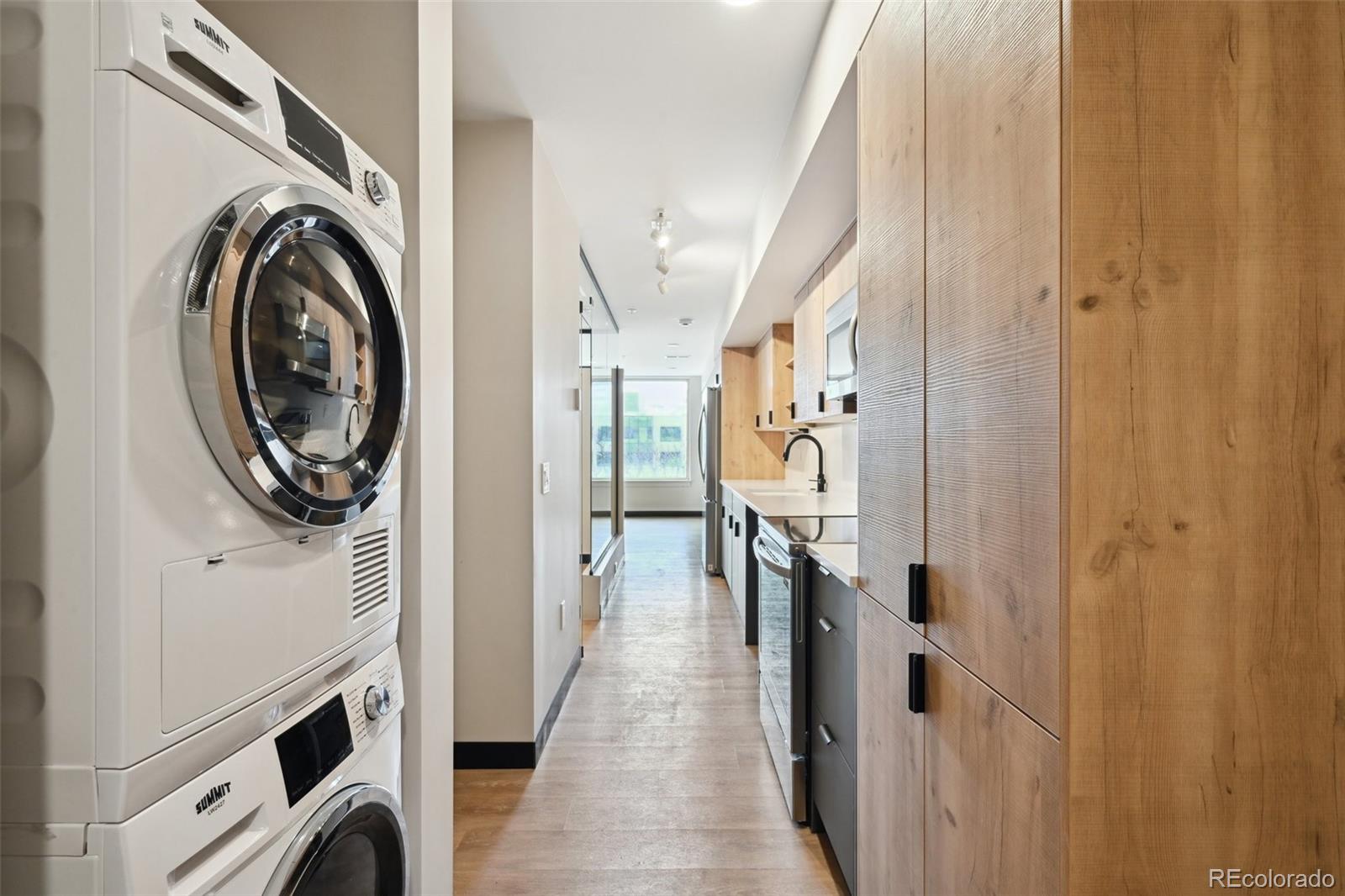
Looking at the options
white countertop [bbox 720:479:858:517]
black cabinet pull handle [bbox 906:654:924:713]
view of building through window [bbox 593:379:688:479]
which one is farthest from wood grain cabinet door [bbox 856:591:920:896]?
view of building through window [bbox 593:379:688:479]

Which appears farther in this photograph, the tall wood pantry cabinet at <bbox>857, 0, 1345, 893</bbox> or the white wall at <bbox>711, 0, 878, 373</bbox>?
the white wall at <bbox>711, 0, 878, 373</bbox>

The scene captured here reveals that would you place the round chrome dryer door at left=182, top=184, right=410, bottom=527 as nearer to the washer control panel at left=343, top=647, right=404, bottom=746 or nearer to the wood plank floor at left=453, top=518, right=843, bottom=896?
the washer control panel at left=343, top=647, right=404, bottom=746

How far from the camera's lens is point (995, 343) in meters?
0.88

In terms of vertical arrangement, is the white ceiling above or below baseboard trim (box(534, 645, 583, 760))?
above

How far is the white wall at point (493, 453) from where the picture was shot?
2467 millimetres

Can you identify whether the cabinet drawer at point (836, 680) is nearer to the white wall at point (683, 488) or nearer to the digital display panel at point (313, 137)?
the digital display panel at point (313, 137)

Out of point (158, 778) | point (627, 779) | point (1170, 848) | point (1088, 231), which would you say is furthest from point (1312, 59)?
point (627, 779)

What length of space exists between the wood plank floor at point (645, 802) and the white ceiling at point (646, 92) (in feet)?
8.26

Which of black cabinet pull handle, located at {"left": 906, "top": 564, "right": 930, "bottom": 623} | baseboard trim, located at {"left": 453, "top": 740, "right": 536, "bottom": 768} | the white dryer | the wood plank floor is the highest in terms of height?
black cabinet pull handle, located at {"left": 906, "top": 564, "right": 930, "bottom": 623}

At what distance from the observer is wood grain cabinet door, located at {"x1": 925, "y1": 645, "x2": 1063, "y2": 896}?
0.78m

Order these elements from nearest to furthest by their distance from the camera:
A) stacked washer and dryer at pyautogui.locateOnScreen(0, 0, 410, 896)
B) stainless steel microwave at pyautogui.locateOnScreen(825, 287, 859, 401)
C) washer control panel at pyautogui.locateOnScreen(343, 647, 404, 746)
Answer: stacked washer and dryer at pyautogui.locateOnScreen(0, 0, 410, 896) → washer control panel at pyautogui.locateOnScreen(343, 647, 404, 746) → stainless steel microwave at pyautogui.locateOnScreen(825, 287, 859, 401)

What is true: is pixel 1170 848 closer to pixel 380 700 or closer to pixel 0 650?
pixel 380 700

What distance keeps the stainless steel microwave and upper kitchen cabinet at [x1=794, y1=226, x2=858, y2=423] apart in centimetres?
3

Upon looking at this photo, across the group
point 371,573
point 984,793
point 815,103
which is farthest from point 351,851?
point 815,103
